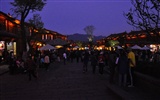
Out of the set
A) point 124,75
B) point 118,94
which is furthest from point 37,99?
point 124,75

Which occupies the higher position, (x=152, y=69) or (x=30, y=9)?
(x=30, y=9)

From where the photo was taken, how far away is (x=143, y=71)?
13.6m

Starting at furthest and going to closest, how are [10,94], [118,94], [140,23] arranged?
[10,94] < [140,23] < [118,94]

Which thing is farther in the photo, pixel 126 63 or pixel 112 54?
pixel 112 54

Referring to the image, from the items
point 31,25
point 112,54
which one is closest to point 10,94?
point 112,54

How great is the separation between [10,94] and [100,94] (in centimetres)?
370

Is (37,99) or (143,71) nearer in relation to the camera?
(37,99)

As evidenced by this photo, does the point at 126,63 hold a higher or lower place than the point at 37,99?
higher

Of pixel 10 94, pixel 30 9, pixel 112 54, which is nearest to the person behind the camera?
pixel 10 94

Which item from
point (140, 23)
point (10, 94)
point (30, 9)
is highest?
point (30, 9)

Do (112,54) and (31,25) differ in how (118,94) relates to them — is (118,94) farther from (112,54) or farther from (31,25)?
(31,25)

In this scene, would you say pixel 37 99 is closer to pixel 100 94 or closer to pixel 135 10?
pixel 100 94

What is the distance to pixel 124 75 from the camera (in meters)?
13.0

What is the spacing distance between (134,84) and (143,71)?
0.73 metres
